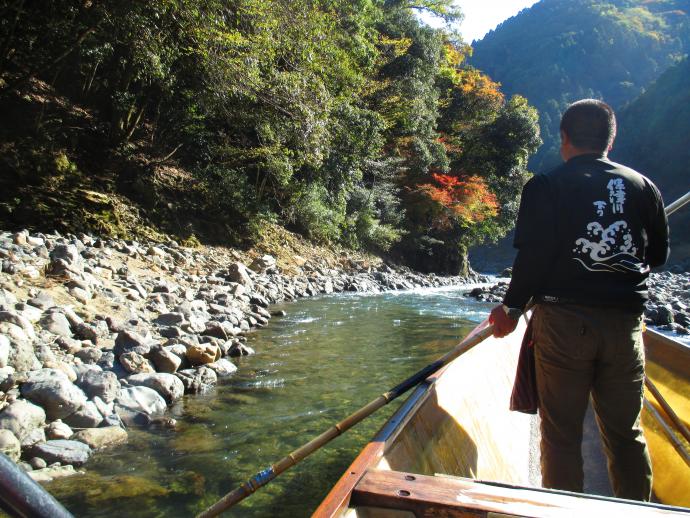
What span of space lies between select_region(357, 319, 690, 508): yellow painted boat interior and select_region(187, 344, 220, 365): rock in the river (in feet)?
9.00

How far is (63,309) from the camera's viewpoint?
4.55 metres

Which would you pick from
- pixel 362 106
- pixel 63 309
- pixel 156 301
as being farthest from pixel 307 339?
pixel 362 106

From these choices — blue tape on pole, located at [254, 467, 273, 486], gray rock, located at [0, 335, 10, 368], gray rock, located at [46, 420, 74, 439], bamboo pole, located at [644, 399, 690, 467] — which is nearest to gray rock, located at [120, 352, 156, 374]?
gray rock, located at [0, 335, 10, 368]

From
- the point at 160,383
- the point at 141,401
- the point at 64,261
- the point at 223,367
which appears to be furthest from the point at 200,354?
the point at 64,261

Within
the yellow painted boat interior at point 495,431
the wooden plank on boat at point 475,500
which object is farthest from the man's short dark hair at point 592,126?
the wooden plank on boat at point 475,500

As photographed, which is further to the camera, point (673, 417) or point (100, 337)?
point (100, 337)

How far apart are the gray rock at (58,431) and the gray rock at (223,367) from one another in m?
1.57

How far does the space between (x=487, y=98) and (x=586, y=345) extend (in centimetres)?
2145

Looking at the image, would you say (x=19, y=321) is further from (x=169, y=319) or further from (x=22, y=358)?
(x=169, y=319)

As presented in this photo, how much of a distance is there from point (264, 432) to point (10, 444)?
4.79 feet

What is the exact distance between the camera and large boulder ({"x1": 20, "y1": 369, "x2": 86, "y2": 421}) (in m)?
3.04

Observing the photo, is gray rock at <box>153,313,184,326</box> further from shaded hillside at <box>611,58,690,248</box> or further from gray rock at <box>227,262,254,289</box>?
shaded hillside at <box>611,58,690,248</box>

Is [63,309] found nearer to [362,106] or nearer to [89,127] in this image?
[89,127]

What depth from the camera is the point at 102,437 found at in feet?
9.91
